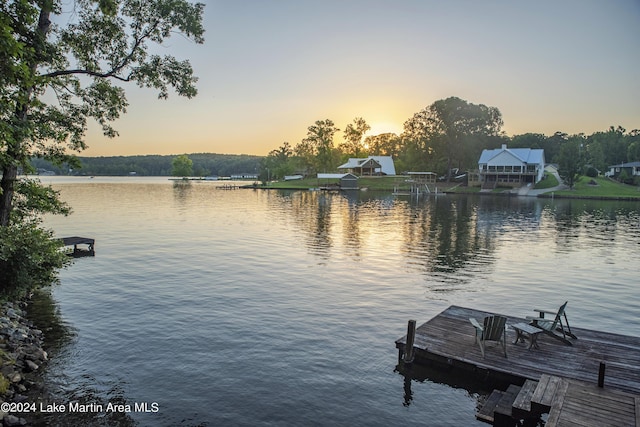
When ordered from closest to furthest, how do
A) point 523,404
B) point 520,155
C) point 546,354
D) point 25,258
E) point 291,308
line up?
point 523,404, point 546,354, point 25,258, point 291,308, point 520,155

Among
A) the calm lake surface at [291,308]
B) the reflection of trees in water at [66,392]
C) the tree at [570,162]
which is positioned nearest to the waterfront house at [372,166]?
the tree at [570,162]

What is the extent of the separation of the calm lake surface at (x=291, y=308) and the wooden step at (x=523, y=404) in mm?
1118

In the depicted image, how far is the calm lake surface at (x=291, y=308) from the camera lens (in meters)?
11.3

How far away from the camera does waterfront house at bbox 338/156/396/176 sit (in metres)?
145

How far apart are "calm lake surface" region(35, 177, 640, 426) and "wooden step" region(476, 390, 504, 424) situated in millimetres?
227

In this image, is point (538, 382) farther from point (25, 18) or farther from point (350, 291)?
point (25, 18)

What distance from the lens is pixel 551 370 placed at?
11.7m

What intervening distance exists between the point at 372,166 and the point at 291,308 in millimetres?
128808

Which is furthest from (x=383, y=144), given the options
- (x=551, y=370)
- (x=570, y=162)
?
(x=551, y=370)

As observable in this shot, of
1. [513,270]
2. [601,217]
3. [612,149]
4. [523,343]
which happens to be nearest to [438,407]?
[523,343]

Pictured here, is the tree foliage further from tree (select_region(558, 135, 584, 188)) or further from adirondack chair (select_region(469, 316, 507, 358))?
adirondack chair (select_region(469, 316, 507, 358))

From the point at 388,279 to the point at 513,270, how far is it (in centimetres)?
853

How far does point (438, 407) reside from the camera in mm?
11312

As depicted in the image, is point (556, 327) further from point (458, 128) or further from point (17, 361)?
point (458, 128)
